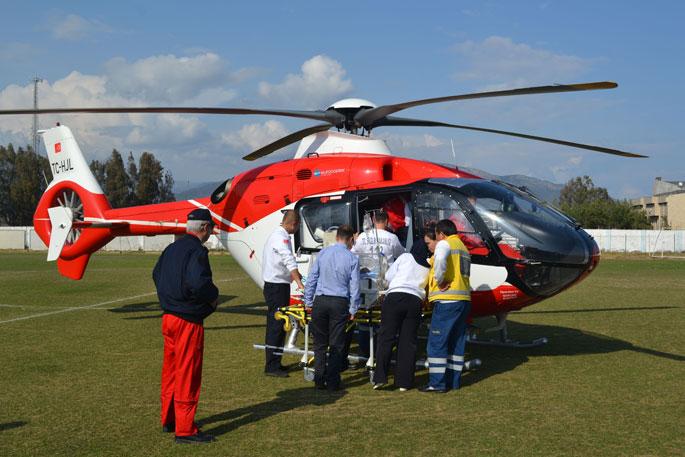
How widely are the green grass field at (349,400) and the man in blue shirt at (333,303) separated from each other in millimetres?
297

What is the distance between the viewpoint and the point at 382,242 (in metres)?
7.89

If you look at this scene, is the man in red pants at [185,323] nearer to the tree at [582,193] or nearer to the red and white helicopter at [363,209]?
the red and white helicopter at [363,209]

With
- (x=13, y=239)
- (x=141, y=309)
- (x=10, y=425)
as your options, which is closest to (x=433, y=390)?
(x=10, y=425)

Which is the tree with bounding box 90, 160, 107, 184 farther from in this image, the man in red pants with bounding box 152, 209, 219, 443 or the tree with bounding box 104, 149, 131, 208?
the man in red pants with bounding box 152, 209, 219, 443

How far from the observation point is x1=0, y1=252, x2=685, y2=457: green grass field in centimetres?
515

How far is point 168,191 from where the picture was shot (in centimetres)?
8481

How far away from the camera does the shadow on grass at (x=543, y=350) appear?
7.96 meters

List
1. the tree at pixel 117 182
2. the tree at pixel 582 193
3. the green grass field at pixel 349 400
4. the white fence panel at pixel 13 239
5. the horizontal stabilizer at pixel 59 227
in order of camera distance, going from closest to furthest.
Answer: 1. the green grass field at pixel 349 400
2. the horizontal stabilizer at pixel 59 227
3. the white fence panel at pixel 13 239
4. the tree at pixel 117 182
5. the tree at pixel 582 193

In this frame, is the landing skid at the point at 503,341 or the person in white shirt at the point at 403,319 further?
the landing skid at the point at 503,341

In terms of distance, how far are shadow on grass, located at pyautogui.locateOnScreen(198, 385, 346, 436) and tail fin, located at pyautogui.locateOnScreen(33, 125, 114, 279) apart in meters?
7.42

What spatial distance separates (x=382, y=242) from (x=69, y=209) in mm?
7668

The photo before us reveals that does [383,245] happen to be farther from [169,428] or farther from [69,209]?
[69,209]

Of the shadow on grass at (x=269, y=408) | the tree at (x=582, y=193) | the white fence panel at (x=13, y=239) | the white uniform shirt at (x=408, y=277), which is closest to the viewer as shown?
the shadow on grass at (x=269, y=408)

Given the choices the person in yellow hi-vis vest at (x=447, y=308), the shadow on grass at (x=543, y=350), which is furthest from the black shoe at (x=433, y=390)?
the shadow on grass at (x=543, y=350)
